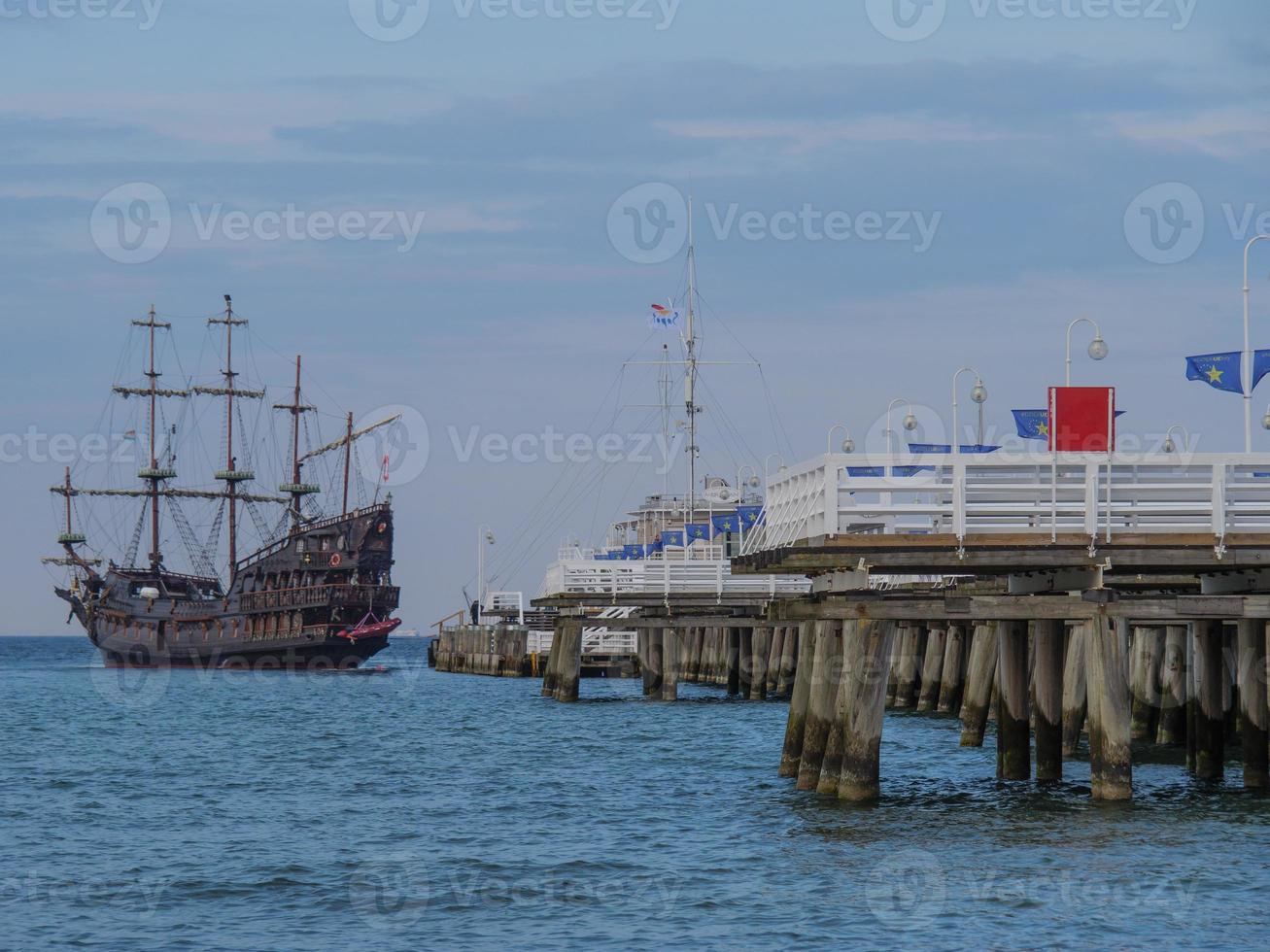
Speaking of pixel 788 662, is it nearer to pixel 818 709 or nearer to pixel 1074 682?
pixel 1074 682

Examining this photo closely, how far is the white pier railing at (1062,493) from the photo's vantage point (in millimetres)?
25281

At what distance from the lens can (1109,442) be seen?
25.8 meters

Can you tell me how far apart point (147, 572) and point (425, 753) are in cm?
8419

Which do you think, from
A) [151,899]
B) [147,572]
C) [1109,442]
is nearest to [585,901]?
[151,899]

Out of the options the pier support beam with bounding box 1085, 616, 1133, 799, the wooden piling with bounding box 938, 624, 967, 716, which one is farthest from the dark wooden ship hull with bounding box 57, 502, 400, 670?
the pier support beam with bounding box 1085, 616, 1133, 799

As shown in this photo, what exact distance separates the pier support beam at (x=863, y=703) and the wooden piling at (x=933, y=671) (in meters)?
28.3

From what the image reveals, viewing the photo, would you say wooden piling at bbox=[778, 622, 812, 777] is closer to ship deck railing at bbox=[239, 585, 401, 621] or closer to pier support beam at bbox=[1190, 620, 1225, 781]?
pier support beam at bbox=[1190, 620, 1225, 781]

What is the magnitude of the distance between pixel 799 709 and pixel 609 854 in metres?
6.09

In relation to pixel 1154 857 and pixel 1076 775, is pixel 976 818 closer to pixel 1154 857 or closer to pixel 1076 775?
pixel 1154 857

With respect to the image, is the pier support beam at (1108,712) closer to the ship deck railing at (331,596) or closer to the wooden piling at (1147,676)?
the wooden piling at (1147,676)

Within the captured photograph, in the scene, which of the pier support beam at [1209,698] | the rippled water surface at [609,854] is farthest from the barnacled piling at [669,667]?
the pier support beam at [1209,698]

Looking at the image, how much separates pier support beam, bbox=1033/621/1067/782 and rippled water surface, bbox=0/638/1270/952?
53cm

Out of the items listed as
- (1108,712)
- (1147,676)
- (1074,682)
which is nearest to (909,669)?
(1147,676)

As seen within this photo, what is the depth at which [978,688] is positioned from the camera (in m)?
39.2
